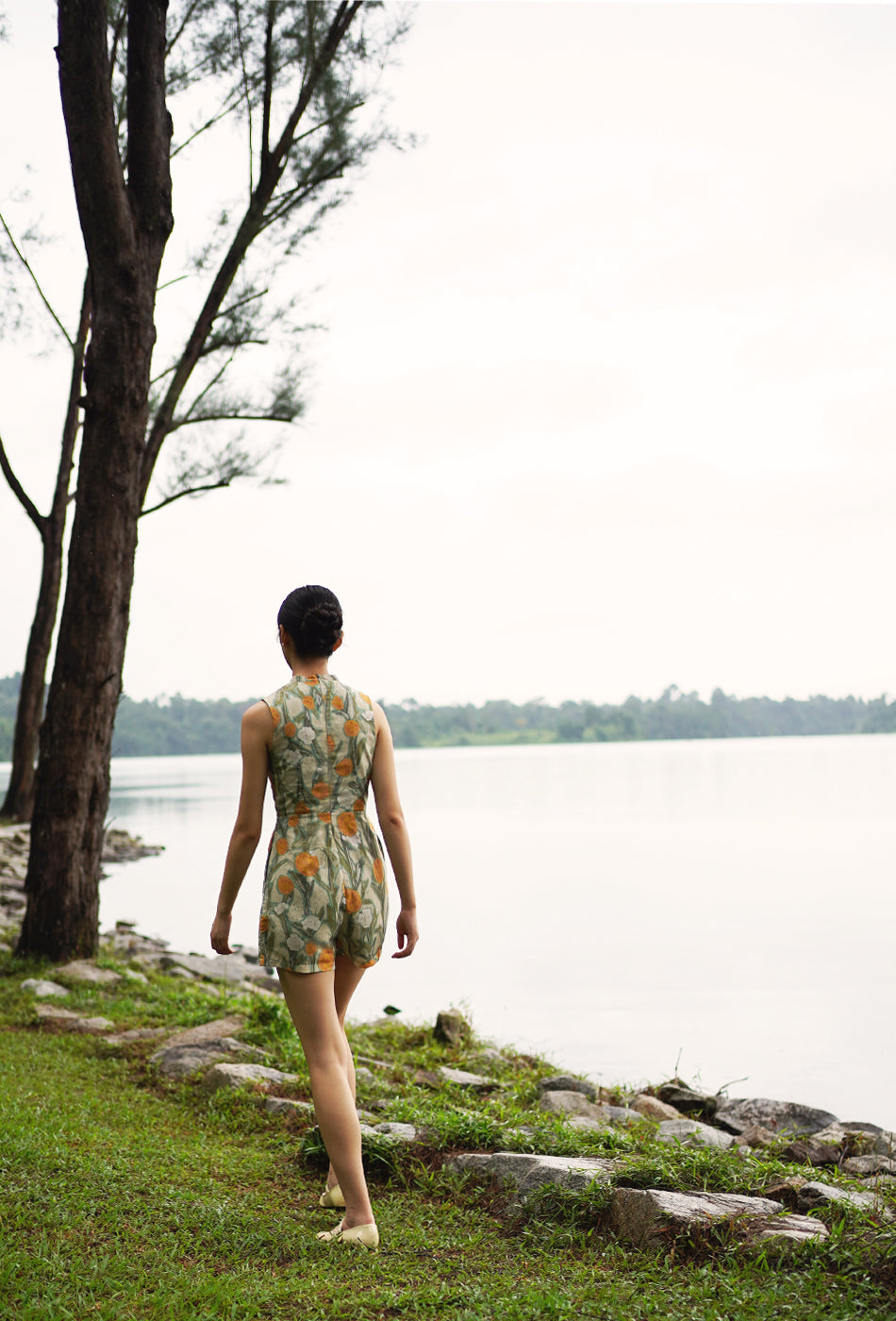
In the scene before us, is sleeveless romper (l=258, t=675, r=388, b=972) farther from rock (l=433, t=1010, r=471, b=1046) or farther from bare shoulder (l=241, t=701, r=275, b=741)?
rock (l=433, t=1010, r=471, b=1046)

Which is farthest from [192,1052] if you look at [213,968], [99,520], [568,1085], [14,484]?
[14,484]

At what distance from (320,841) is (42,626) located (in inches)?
543

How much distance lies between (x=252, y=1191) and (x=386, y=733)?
152 centimetres

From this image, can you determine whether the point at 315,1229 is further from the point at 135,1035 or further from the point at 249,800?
the point at 135,1035

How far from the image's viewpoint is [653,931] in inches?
A: 482

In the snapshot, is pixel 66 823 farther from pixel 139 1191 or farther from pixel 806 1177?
pixel 806 1177

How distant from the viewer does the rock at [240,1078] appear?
15.9 ft

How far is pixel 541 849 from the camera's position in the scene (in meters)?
19.5

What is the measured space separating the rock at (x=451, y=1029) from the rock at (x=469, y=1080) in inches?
33.5

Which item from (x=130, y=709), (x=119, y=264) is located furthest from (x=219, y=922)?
(x=130, y=709)

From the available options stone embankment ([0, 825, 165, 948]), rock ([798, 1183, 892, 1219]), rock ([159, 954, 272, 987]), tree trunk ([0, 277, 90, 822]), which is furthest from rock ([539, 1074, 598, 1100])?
tree trunk ([0, 277, 90, 822])

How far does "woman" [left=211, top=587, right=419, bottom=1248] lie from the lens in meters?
3.10

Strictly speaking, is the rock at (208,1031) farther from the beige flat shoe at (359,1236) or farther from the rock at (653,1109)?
the beige flat shoe at (359,1236)

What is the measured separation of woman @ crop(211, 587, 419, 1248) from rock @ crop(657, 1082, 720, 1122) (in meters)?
3.22
